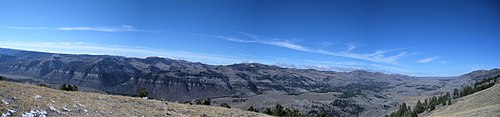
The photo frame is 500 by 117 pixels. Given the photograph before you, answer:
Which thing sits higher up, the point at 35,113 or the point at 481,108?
the point at 481,108

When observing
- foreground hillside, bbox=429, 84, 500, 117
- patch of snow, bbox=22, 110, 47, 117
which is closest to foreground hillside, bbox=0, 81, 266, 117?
patch of snow, bbox=22, 110, 47, 117

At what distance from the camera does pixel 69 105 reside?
36.3 meters

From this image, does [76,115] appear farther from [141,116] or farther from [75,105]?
[141,116]

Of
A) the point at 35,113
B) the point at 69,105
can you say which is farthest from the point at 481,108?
the point at 35,113

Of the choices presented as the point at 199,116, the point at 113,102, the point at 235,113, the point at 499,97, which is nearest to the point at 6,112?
the point at 113,102

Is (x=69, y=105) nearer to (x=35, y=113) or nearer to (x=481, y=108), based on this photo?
(x=35, y=113)

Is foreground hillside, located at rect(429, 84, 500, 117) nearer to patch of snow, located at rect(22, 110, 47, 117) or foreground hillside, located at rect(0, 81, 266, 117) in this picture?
foreground hillside, located at rect(0, 81, 266, 117)

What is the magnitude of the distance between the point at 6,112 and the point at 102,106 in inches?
523

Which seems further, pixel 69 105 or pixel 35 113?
pixel 69 105

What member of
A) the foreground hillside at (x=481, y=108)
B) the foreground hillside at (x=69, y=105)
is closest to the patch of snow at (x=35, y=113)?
the foreground hillside at (x=69, y=105)

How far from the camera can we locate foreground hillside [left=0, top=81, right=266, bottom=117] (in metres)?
31.3

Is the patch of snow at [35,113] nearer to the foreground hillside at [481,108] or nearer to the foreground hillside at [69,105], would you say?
the foreground hillside at [69,105]

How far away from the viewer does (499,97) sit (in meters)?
97.9

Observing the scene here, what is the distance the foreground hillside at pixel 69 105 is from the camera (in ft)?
103
